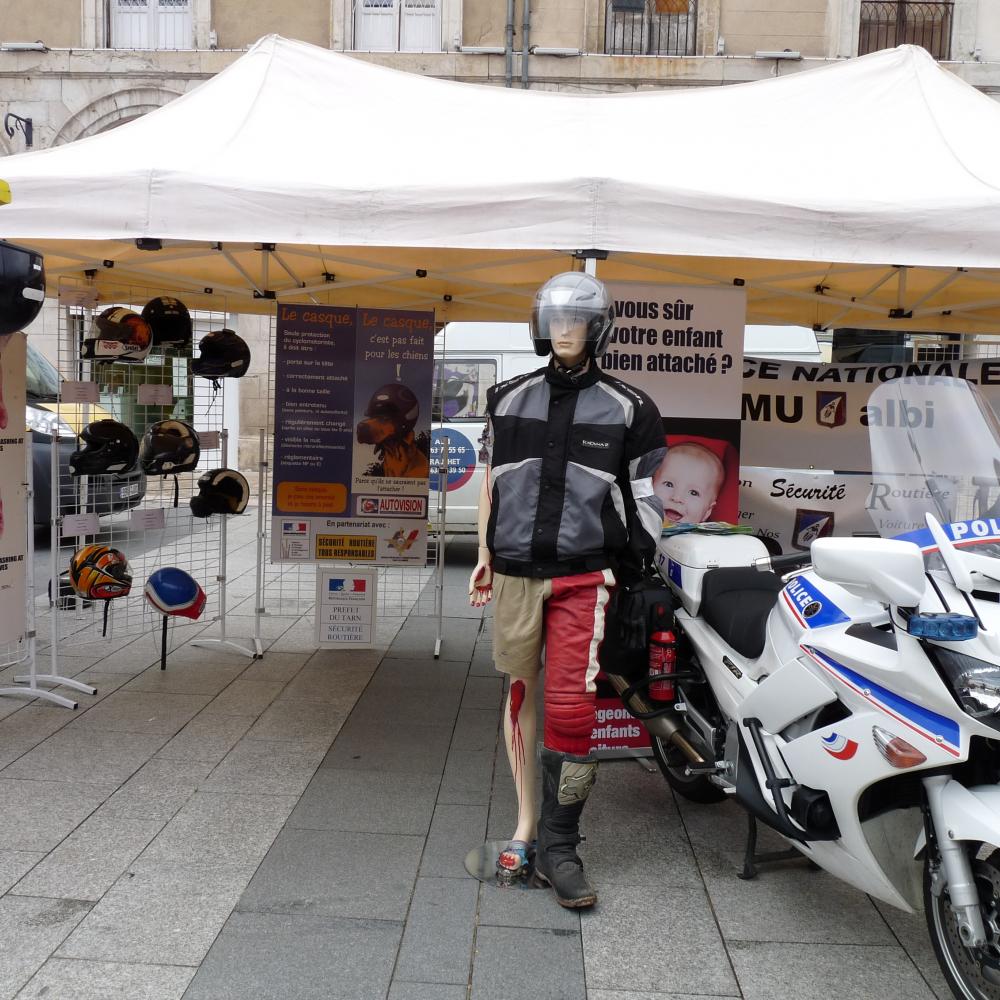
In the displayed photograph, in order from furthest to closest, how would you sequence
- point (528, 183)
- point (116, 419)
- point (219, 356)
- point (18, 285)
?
point (116, 419)
point (219, 356)
point (528, 183)
point (18, 285)

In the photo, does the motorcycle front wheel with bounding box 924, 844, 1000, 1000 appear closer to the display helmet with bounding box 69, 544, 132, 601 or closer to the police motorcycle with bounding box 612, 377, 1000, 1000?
the police motorcycle with bounding box 612, 377, 1000, 1000

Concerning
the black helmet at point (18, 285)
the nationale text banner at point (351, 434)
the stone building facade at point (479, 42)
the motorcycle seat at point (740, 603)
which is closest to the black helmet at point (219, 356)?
the nationale text banner at point (351, 434)

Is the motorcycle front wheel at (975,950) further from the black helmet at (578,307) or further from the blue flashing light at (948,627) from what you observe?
the black helmet at (578,307)

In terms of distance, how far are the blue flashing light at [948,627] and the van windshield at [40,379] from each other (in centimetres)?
855

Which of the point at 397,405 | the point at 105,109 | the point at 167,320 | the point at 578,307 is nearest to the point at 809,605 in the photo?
the point at 578,307

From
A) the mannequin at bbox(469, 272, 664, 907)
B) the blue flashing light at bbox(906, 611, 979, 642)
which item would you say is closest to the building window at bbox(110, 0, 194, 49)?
the mannequin at bbox(469, 272, 664, 907)

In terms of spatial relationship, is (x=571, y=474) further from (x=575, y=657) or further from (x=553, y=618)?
(x=575, y=657)

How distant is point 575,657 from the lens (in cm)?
346

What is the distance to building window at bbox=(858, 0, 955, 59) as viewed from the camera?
17875 millimetres

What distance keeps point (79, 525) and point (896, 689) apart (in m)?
4.60

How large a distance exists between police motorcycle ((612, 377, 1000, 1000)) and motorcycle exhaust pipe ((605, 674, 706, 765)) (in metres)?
0.06

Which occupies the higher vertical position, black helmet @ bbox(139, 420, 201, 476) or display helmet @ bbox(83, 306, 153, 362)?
display helmet @ bbox(83, 306, 153, 362)

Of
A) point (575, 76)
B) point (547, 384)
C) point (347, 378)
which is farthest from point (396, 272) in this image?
point (575, 76)

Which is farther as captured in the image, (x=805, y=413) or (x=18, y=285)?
(x=805, y=413)
